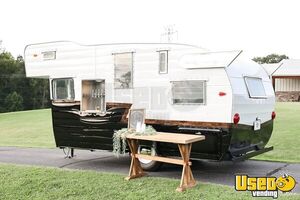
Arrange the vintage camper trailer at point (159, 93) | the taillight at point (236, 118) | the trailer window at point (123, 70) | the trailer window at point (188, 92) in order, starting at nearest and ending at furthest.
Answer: the taillight at point (236, 118) → the vintage camper trailer at point (159, 93) → the trailer window at point (188, 92) → the trailer window at point (123, 70)

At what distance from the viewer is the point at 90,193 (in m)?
6.70

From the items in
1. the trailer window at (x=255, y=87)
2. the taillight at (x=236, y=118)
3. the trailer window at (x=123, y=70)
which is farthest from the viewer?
the trailer window at (x=123, y=70)

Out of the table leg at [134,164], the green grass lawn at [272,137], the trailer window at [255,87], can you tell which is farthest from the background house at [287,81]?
the table leg at [134,164]

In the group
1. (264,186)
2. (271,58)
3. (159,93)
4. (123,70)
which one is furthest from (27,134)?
(271,58)

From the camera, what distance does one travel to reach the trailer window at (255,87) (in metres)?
8.08

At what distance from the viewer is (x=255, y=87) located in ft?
27.5

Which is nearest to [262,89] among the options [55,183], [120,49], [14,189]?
[120,49]

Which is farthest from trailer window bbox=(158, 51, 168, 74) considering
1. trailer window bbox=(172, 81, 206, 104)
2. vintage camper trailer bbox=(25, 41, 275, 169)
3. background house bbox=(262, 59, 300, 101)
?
background house bbox=(262, 59, 300, 101)

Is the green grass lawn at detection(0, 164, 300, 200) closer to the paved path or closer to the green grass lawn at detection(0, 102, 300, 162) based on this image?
the paved path

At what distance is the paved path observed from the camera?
8.12m

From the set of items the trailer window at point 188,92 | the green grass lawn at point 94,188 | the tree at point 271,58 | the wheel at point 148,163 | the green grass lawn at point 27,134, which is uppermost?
the tree at point 271,58

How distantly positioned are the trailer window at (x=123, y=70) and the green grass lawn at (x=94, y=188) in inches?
79.3

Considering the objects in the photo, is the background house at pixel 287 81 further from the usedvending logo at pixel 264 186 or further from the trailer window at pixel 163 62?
the usedvending logo at pixel 264 186

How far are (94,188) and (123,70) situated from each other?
2.86 m
